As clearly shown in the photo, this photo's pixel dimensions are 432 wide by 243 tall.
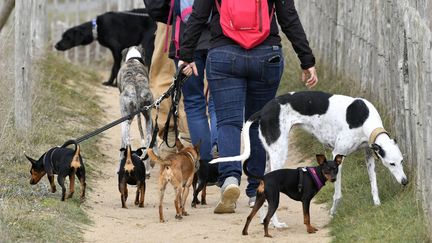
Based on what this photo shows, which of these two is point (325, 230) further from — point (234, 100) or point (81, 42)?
point (81, 42)

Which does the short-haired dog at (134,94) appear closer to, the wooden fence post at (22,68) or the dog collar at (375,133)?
the wooden fence post at (22,68)

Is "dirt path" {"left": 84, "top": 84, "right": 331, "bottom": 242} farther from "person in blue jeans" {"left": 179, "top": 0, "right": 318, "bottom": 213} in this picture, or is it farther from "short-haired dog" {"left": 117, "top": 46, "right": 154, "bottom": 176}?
"short-haired dog" {"left": 117, "top": 46, "right": 154, "bottom": 176}

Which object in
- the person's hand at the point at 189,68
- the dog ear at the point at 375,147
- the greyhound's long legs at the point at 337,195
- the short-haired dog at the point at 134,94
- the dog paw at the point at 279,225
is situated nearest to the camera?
the dog ear at the point at 375,147

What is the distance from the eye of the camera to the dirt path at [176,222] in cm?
746

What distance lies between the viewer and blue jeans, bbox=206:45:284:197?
7.56 meters

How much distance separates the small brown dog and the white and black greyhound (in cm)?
70

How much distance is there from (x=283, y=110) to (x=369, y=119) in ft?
2.03

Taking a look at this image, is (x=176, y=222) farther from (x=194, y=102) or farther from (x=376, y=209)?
(x=376, y=209)

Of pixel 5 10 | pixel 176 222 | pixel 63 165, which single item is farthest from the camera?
pixel 5 10

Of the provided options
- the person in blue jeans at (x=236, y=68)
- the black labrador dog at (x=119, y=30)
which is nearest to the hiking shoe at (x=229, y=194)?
the person in blue jeans at (x=236, y=68)

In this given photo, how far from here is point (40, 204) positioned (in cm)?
810

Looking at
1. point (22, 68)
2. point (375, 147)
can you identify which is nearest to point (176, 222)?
point (375, 147)

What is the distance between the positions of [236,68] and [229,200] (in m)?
1.11

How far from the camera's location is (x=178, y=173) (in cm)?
814
